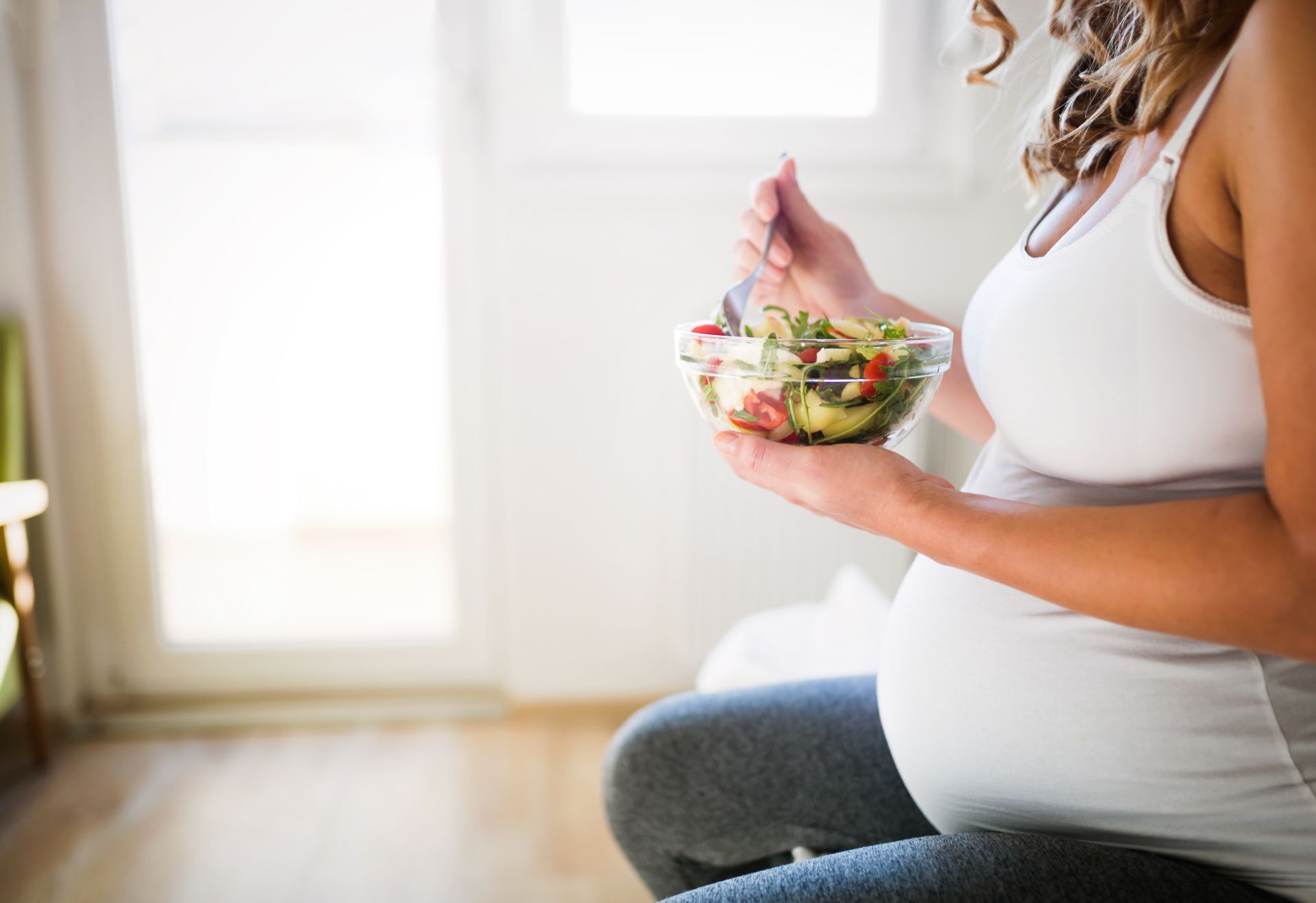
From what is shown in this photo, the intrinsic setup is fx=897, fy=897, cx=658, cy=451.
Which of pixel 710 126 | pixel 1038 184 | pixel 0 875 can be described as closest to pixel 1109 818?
pixel 1038 184

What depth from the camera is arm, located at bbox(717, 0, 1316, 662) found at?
433 mm

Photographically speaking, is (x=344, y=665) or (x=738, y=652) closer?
(x=738, y=652)

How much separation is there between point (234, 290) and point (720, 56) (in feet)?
3.61

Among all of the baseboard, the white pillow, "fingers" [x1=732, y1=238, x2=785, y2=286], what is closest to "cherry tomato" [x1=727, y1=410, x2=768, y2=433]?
"fingers" [x1=732, y1=238, x2=785, y2=286]

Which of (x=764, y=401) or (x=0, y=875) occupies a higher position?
(x=764, y=401)

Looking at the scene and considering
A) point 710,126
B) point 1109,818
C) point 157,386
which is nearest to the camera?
point 1109,818

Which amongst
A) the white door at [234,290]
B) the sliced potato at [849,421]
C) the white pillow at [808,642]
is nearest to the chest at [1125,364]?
the sliced potato at [849,421]

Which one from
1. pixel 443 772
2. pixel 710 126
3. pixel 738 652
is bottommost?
pixel 443 772

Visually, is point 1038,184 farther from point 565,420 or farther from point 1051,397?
point 565,420

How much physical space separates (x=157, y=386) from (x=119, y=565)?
0.39 metres

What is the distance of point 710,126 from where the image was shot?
1.74 meters

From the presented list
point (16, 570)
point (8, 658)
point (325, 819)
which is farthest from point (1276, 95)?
point (16, 570)

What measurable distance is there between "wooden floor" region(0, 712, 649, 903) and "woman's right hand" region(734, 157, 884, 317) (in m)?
1.01

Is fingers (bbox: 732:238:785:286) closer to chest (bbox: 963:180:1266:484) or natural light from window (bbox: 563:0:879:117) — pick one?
chest (bbox: 963:180:1266:484)
